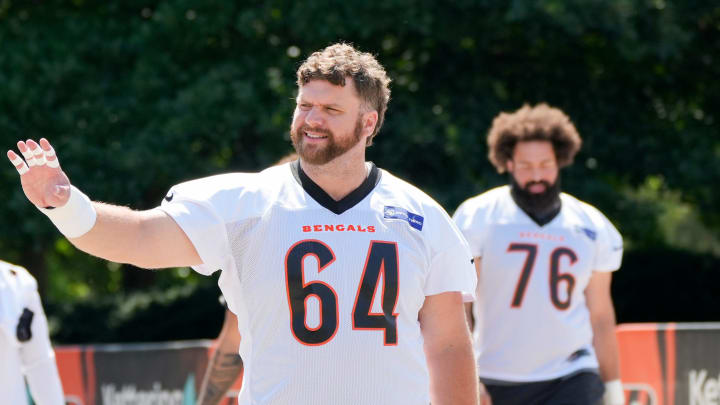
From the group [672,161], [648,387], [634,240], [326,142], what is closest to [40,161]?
[326,142]

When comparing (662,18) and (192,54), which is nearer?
(662,18)

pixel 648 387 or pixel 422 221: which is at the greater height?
pixel 422 221

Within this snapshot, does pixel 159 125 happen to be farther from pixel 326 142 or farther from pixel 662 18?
pixel 326 142

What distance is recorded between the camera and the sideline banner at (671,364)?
26.8ft

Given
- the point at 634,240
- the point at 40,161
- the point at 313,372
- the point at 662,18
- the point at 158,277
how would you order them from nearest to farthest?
the point at 40,161, the point at 313,372, the point at 662,18, the point at 634,240, the point at 158,277

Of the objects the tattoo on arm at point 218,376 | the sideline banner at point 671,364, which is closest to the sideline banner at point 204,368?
the sideline banner at point 671,364

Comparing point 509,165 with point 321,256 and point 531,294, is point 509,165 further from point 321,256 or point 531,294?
point 321,256

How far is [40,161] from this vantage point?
11.2 ft

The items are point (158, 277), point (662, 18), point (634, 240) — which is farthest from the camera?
point (158, 277)

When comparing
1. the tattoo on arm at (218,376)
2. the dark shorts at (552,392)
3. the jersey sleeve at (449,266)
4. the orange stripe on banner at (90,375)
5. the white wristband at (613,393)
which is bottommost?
the orange stripe on banner at (90,375)

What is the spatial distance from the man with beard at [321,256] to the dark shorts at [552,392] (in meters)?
2.82

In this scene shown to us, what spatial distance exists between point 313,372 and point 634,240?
1405 cm

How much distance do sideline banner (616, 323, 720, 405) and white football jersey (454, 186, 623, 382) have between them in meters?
1.58

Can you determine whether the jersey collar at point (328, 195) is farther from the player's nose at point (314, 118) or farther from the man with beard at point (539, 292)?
the man with beard at point (539, 292)
